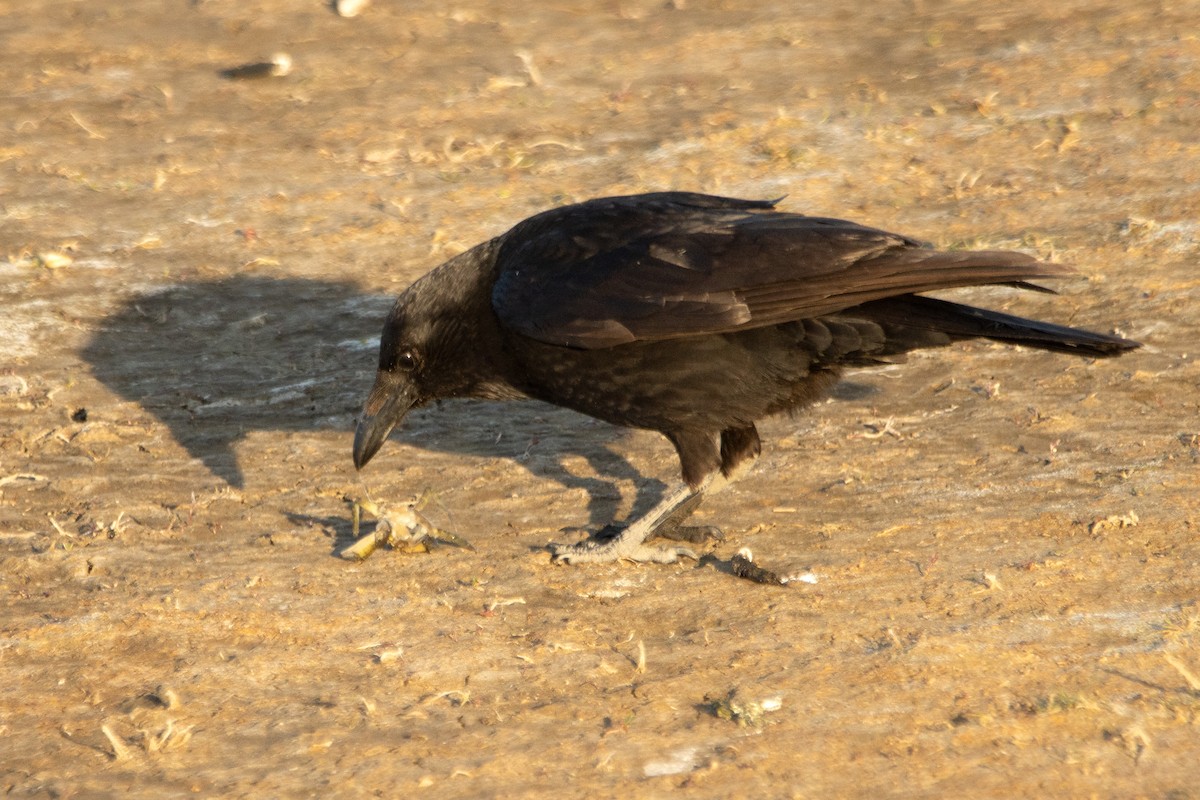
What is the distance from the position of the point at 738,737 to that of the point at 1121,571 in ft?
6.12

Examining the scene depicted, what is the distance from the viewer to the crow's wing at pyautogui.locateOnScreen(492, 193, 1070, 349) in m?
5.42

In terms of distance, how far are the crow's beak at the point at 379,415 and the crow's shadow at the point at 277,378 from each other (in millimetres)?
628

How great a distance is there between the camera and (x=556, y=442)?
6.96 m

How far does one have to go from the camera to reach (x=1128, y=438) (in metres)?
6.38

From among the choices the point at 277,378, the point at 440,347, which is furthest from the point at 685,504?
the point at 277,378

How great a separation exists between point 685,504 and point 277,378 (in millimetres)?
2676

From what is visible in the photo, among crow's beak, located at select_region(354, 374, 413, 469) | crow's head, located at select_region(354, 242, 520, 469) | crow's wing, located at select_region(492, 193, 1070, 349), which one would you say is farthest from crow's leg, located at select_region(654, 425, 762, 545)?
crow's beak, located at select_region(354, 374, 413, 469)

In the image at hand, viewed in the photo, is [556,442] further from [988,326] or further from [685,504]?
[988,326]

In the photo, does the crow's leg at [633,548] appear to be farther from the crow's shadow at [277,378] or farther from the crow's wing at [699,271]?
the crow's wing at [699,271]

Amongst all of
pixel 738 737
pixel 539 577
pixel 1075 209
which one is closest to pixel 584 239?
pixel 539 577

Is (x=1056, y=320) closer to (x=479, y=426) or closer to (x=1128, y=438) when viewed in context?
(x=1128, y=438)

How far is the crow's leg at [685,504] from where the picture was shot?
5754mm

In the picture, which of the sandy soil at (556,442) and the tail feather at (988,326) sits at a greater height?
the tail feather at (988,326)

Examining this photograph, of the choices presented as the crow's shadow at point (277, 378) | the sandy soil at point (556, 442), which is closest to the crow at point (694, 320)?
the sandy soil at point (556, 442)
